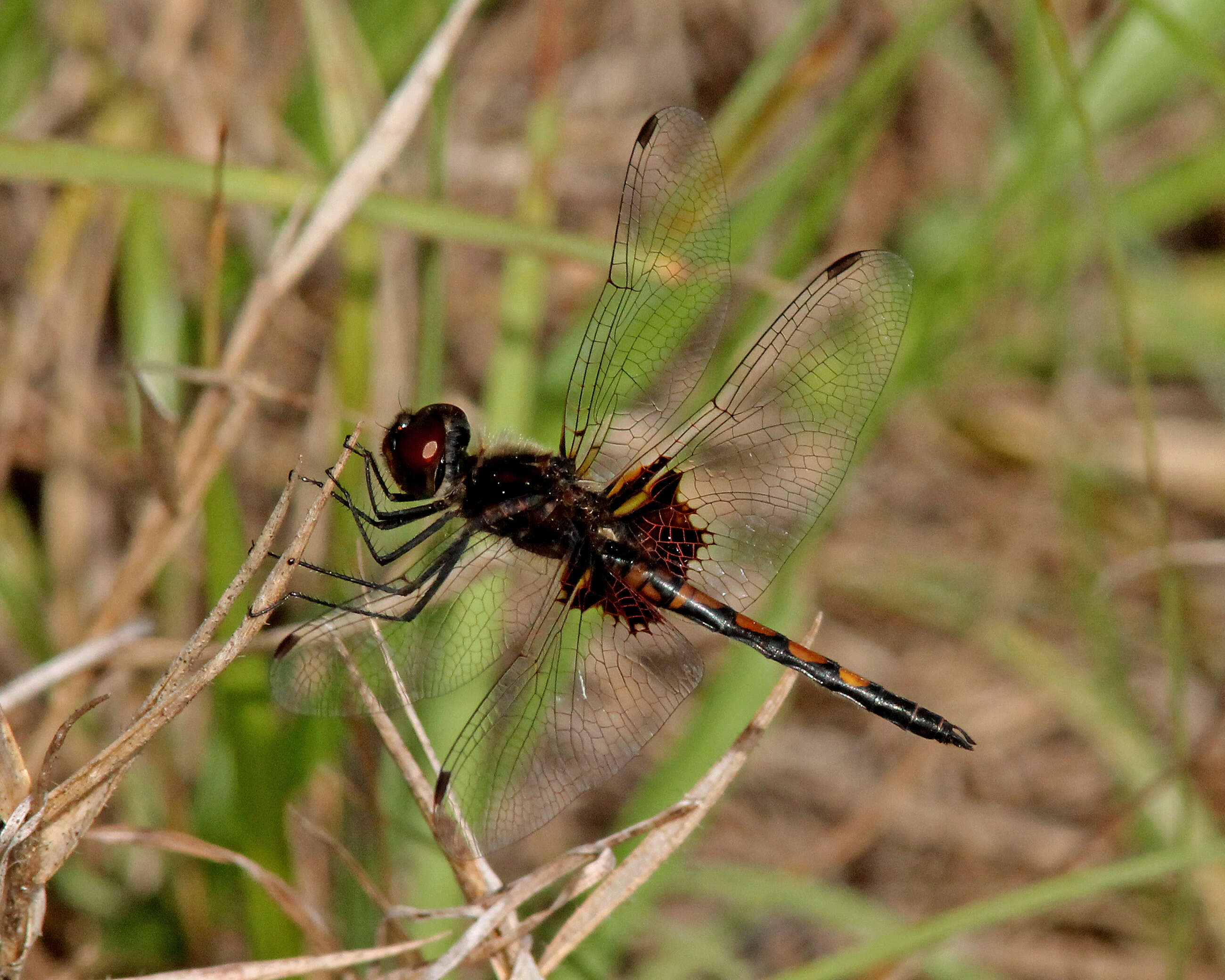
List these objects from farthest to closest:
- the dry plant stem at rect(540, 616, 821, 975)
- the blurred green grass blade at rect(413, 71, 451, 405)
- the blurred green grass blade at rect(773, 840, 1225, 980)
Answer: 1. the blurred green grass blade at rect(413, 71, 451, 405)
2. the blurred green grass blade at rect(773, 840, 1225, 980)
3. the dry plant stem at rect(540, 616, 821, 975)

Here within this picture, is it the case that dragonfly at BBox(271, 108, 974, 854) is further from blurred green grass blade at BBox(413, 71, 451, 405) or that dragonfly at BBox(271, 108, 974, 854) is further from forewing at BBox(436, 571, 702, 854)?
blurred green grass blade at BBox(413, 71, 451, 405)

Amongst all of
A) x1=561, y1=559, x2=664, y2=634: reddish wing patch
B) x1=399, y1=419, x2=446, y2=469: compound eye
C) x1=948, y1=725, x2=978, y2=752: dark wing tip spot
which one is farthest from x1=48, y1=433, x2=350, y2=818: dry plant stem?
x1=948, y1=725, x2=978, y2=752: dark wing tip spot

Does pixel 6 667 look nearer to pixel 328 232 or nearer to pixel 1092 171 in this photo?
pixel 328 232

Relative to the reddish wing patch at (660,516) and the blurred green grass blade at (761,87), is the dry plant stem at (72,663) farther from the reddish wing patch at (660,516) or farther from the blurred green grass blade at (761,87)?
the blurred green grass blade at (761,87)

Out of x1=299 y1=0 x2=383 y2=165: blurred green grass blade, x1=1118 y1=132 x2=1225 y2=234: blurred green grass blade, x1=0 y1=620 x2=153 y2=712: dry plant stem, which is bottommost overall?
x1=0 y1=620 x2=153 y2=712: dry plant stem

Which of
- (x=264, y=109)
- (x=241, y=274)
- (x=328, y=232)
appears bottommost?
(x=241, y=274)

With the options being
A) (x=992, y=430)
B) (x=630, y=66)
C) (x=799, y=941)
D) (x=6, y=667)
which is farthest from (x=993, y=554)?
(x=6, y=667)

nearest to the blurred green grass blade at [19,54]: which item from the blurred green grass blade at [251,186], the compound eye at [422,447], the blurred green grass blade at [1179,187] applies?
the blurred green grass blade at [251,186]
